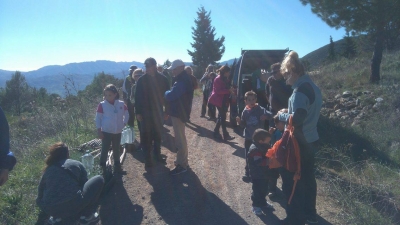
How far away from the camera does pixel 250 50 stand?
955 centimetres

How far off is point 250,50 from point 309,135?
19.9 feet

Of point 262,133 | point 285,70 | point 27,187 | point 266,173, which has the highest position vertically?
point 285,70

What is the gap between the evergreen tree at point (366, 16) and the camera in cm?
1116

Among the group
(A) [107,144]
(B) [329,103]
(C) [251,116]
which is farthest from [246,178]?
(B) [329,103]

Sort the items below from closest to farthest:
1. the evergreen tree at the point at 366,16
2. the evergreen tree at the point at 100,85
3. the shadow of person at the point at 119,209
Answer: the shadow of person at the point at 119,209, the evergreen tree at the point at 366,16, the evergreen tree at the point at 100,85

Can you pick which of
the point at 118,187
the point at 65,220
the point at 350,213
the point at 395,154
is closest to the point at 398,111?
the point at 395,154

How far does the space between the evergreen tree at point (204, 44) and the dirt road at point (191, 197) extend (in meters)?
35.3

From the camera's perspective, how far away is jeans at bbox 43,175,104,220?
3.83 metres

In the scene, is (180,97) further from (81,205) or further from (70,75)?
(70,75)

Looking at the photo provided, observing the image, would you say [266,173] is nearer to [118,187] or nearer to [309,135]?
[309,135]

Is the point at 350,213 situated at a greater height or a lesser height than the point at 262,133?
lesser

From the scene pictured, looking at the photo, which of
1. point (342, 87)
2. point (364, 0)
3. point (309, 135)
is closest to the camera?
point (309, 135)

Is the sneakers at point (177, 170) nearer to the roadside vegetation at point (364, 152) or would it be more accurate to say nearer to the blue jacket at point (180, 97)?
the blue jacket at point (180, 97)

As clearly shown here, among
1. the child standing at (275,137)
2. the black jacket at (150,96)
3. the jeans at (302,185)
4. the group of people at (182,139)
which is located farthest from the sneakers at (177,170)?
the jeans at (302,185)
